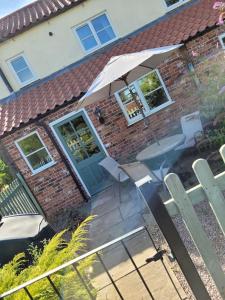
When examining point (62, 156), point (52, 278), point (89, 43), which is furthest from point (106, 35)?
point (52, 278)

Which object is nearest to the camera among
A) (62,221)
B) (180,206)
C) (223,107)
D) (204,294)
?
(180,206)

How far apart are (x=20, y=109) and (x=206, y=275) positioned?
8265mm

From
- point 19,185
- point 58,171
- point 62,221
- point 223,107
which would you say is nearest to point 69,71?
point 58,171

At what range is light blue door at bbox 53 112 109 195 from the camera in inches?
405

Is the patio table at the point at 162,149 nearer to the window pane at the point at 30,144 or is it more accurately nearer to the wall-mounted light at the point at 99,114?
the wall-mounted light at the point at 99,114

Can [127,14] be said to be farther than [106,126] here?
Yes

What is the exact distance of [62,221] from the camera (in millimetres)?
9492

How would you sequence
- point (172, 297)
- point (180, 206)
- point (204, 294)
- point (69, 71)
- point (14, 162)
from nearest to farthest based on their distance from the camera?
point (180, 206) → point (204, 294) → point (172, 297) → point (14, 162) → point (69, 71)

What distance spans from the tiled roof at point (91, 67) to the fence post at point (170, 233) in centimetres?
791

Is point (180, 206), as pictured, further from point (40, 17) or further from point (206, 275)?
point (40, 17)

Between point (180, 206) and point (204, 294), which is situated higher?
point (180, 206)

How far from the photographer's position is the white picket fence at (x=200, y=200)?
223cm

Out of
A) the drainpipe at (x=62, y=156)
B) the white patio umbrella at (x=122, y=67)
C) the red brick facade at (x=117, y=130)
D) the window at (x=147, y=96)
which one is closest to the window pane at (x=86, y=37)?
the window at (x=147, y=96)

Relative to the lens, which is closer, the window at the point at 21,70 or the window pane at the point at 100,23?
the window pane at the point at 100,23
